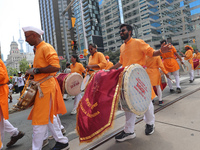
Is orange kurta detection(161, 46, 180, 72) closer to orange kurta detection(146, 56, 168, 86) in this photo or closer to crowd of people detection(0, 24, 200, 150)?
orange kurta detection(146, 56, 168, 86)

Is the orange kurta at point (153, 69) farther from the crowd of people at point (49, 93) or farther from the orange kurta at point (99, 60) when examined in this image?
the crowd of people at point (49, 93)

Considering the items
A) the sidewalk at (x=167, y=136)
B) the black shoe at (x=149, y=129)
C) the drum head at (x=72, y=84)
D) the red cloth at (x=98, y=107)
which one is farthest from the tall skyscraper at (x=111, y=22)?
the red cloth at (x=98, y=107)

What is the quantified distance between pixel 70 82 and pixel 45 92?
183cm

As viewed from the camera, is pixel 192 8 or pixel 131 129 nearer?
pixel 131 129

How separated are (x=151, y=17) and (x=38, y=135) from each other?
2880 inches

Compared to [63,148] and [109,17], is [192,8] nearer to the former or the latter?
[109,17]

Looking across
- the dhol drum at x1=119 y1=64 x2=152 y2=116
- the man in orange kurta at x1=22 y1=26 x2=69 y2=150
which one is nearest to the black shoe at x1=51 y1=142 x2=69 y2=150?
the man in orange kurta at x1=22 y1=26 x2=69 y2=150

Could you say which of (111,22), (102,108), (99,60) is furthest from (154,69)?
(111,22)

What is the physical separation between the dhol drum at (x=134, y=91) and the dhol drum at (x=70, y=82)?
7.41 feet

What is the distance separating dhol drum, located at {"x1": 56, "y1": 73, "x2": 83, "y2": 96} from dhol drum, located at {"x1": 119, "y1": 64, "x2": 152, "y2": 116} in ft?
7.41

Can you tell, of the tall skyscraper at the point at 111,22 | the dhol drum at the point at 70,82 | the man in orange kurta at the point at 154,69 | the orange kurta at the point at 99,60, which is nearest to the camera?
the dhol drum at the point at 70,82

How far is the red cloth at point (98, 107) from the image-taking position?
168 cm

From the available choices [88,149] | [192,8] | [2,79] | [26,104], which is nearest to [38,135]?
[26,104]

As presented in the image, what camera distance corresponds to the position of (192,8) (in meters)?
69.3
